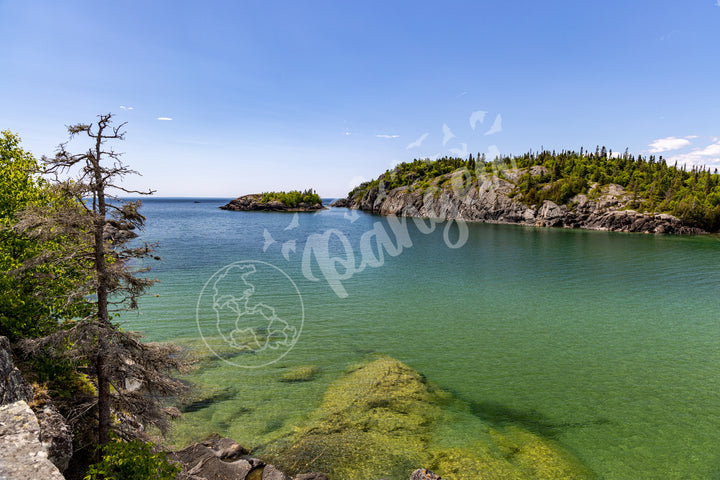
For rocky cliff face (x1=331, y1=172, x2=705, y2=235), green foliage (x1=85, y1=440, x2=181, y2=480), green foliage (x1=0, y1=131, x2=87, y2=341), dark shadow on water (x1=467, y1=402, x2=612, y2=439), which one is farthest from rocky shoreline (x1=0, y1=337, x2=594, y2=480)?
rocky cliff face (x1=331, y1=172, x2=705, y2=235)

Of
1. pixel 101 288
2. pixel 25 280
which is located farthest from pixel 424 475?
pixel 25 280

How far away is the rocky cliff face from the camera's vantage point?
12475 cm

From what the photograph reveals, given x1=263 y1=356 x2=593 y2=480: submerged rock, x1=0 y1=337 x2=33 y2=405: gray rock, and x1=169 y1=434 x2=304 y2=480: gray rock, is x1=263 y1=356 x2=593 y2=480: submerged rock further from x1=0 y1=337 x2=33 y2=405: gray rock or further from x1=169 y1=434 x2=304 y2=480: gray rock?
x1=0 y1=337 x2=33 y2=405: gray rock

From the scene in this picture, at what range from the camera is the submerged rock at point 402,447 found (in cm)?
1619

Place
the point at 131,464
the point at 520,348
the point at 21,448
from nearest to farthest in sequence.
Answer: the point at 21,448 < the point at 131,464 < the point at 520,348

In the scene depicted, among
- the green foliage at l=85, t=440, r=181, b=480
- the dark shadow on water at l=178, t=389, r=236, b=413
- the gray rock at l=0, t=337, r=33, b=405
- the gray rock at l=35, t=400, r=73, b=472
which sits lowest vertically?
the dark shadow on water at l=178, t=389, r=236, b=413

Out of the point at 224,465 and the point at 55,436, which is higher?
the point at 55,436

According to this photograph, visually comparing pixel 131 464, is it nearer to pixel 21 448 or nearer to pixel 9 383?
pixel 21 448

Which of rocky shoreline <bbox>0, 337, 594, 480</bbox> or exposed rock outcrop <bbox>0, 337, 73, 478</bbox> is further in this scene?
rocky shoreline <bbox>0, 337, 594, 480</bbox>

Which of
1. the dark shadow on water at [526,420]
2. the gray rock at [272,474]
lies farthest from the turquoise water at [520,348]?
the gray rock at [272,474]

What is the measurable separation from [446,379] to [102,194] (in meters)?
22.9

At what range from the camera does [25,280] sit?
13766 millimetres

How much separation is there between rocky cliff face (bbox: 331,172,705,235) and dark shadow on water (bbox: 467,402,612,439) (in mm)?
136568

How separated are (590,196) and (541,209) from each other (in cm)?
1945
